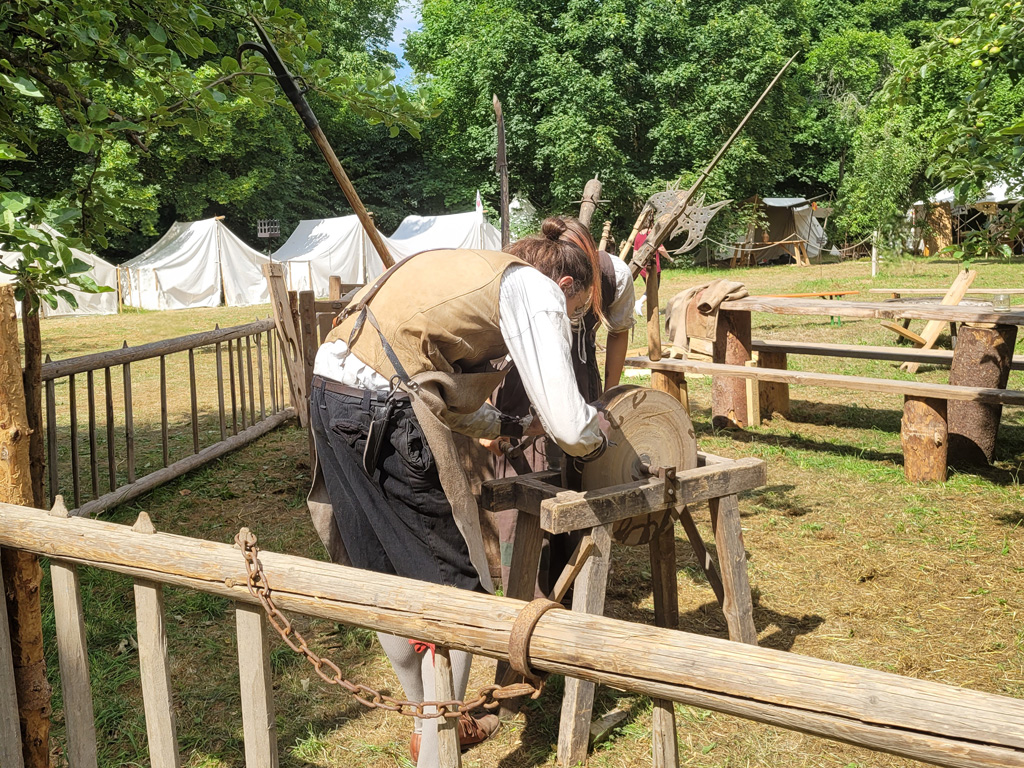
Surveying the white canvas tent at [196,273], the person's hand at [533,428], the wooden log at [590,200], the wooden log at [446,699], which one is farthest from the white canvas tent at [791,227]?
the wooden log at [446,699]

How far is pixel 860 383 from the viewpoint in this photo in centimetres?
566

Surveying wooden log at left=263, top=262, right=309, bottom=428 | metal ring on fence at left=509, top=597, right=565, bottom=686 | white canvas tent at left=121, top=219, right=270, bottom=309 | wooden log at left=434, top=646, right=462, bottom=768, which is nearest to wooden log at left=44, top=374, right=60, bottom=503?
wooden log at left=263, top=262, right=309, bottom=428

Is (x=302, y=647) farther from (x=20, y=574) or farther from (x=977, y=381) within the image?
(x=977, y=381)

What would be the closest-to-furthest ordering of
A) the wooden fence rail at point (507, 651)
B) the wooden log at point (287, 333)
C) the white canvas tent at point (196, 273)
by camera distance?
1. the wooden fence rail at point (507, 651)
2. the wooden log at point (287, 333)
3. the white canvas tent at point (196, 273)

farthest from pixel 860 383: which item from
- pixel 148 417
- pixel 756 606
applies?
pixel 148 417

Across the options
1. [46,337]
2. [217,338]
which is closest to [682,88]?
[46,337]

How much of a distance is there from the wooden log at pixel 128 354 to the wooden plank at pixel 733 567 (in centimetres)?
347

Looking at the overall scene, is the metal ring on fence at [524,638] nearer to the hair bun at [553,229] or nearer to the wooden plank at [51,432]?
the hair bun at [553,229]

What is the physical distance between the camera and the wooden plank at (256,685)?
1825mm

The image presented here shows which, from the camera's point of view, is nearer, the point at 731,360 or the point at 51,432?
the point at 51,432

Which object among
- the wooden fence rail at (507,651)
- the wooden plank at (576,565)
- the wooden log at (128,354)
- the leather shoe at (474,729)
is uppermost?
the wooden log at (128,354)

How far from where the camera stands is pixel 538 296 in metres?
2.18

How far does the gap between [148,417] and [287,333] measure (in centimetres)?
359

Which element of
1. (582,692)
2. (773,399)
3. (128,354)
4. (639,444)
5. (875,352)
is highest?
(128,354)
